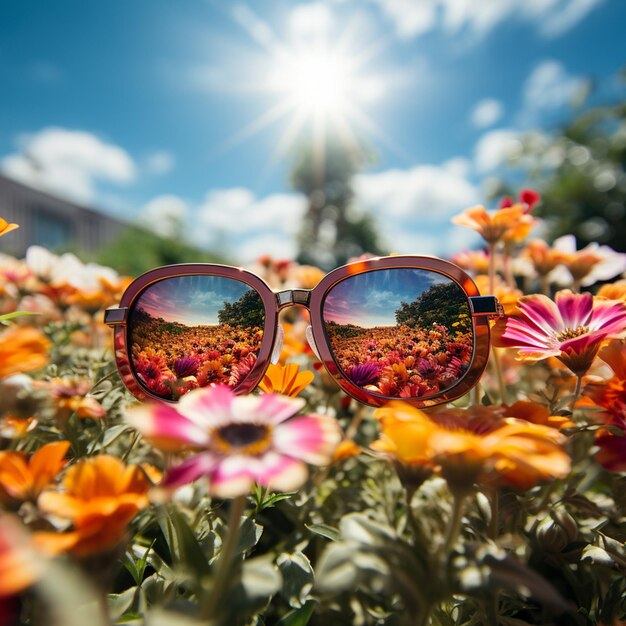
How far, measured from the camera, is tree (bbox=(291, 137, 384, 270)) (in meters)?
17.2

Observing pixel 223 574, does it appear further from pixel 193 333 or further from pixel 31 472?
pixel 193 333

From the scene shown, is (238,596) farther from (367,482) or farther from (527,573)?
(367,482)

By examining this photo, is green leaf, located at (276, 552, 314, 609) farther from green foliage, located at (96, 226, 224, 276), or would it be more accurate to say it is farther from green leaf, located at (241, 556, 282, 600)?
green foliage, located at (96, 226, 224, 276)

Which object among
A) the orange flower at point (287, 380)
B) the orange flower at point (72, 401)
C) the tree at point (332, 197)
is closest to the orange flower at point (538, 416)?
the orange flower at point (287, 380)

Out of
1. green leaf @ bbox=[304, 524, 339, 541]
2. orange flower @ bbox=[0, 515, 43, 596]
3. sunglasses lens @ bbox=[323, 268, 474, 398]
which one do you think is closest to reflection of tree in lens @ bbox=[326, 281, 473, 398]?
sunglasses lens @ bbox=[323, 268, 474, 398]

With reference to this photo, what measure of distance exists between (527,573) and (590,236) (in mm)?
6613

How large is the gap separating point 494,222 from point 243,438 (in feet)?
1.86

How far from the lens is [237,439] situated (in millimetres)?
291

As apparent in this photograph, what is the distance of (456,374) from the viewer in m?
0.55

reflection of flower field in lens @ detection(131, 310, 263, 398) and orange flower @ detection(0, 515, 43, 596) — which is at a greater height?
reflection of flower field in lens @ detection(131, 310, 263, 398)

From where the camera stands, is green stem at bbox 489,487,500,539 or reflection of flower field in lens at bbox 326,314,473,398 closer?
green stem at bbox 489,487,500,539

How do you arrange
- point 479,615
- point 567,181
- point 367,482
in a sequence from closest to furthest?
point 479,615 < point 367,482 < point 567,181

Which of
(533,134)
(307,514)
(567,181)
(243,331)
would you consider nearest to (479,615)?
(307,514)

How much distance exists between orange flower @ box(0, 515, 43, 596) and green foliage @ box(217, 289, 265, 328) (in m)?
0.41
